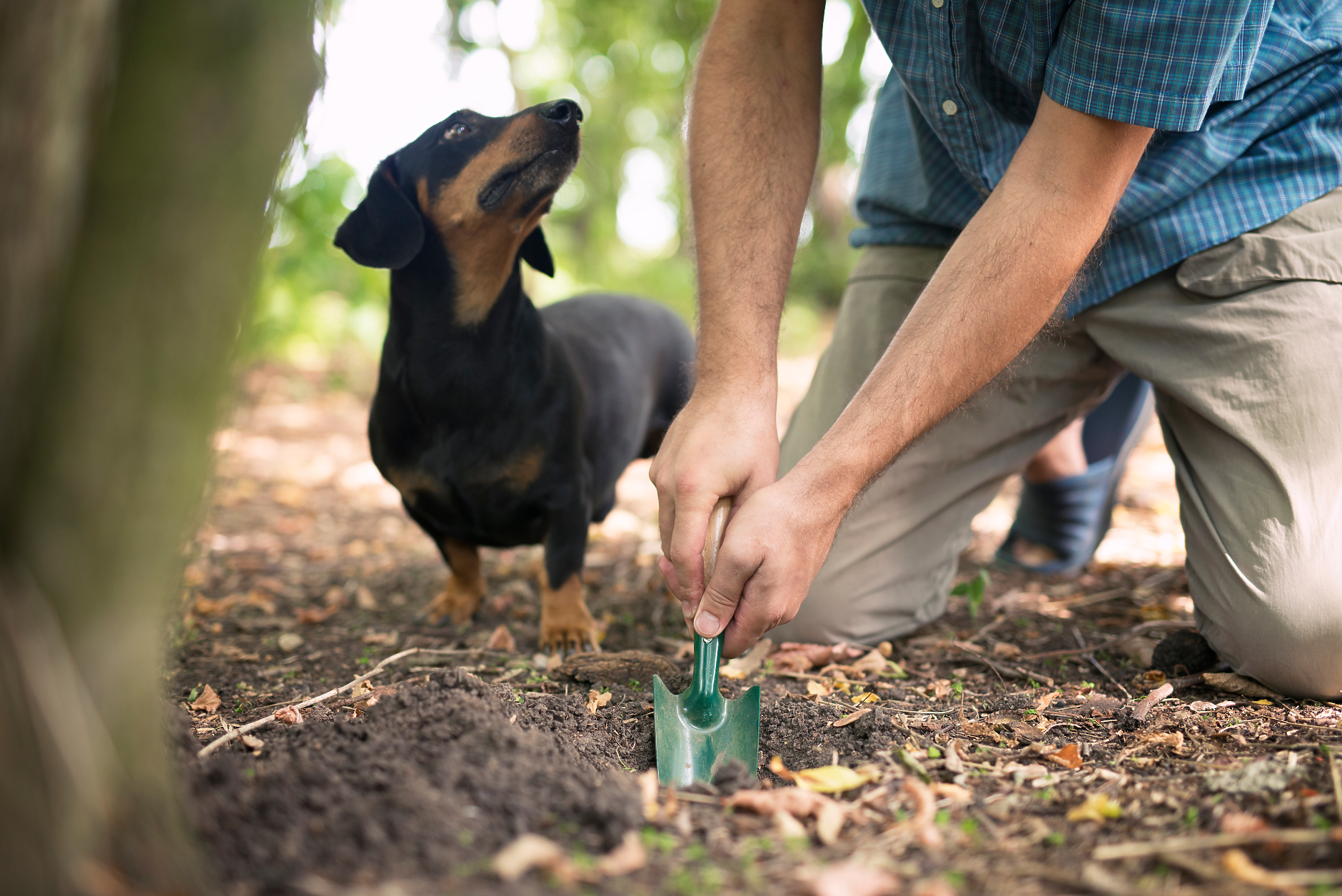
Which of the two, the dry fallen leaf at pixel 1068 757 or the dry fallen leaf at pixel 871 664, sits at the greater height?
the dry fallen leaf at pixel 1068 757

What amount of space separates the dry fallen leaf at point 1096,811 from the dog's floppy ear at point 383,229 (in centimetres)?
204

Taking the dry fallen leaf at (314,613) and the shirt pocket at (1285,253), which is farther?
the dry fallen leaf at (314,613)

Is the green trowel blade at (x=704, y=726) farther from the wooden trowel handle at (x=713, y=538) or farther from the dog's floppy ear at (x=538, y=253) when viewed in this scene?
the dog's floppy ear at (x=538, y=253)

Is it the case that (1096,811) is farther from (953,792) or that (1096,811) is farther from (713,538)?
(713,538)

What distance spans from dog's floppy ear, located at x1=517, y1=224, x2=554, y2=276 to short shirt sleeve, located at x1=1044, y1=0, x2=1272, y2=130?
1.63 meters

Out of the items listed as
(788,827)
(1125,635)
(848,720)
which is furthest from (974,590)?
(788,827)

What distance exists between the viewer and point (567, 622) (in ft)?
8.59

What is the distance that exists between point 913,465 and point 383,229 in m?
1.64

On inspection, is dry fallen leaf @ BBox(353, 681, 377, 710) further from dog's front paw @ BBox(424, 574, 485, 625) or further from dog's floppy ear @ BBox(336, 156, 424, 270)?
dog's floppy ear @ BBox(336, 156, 424, 270)

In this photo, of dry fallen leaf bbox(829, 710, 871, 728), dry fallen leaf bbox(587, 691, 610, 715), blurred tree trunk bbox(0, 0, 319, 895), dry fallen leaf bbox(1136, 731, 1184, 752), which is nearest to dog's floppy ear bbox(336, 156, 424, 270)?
dry fallen leaf bbox(587, 691, 610, 715)

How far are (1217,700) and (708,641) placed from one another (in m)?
1.14

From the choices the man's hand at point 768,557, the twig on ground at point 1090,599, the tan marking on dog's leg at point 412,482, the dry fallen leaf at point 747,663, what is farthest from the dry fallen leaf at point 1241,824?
the tan marking on dog's leg at point 412,482

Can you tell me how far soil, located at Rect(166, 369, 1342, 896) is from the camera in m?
1.03

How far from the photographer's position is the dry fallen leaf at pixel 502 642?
250cm
